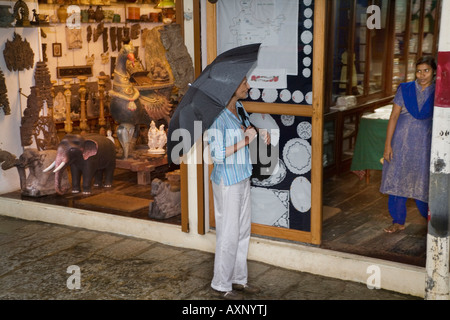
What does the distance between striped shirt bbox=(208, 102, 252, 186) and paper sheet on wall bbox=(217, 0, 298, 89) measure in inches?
36.0

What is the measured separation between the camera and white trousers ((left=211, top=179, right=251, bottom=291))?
15.9ft

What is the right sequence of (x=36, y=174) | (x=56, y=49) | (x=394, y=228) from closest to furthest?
1. (x=394, y=228)
2. (x=36, y=174)
3. (x=56, y=49)

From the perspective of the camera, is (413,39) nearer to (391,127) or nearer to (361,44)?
(361,44)

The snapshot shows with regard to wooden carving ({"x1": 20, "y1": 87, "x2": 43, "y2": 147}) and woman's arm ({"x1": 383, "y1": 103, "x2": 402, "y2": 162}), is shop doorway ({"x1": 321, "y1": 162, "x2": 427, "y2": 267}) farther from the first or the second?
wooden carving ({"x1": 20, "y1": 87, "x2": 43, "y2": 147})

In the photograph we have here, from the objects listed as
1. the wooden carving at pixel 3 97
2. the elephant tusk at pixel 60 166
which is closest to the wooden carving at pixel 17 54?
the wooden carving at pixel 3 97

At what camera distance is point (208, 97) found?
4637 millimetres

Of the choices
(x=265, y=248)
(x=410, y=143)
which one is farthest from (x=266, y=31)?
(x=265, y=248)

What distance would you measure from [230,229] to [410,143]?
219 centimetres

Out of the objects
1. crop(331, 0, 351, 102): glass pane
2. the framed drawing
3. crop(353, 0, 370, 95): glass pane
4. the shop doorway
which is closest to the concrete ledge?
the shop doorway

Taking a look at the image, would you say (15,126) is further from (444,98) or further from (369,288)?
(444,98)

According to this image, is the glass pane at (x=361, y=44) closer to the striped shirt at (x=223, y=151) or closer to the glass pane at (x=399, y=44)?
the glass pane at (x=399, y=44)

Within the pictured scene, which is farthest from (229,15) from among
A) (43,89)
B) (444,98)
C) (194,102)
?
(43,89)

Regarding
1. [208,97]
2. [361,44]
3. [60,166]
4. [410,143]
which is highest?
[361,44]

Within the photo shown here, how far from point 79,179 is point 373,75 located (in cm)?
511
